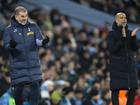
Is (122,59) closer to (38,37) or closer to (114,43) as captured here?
(114,43)

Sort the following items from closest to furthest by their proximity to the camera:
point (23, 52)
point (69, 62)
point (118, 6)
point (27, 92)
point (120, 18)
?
point (23, 52), point (27, 92), point (120, 18), point (69, 62), point (118, 6)

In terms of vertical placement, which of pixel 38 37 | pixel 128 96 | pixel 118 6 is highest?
pixel 38 37

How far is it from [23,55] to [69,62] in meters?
7.75

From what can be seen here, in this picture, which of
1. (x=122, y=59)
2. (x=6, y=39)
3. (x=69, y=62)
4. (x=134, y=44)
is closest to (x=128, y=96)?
(x=122, y=59)

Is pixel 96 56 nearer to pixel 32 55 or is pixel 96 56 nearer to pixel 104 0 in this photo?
pixel 104 0

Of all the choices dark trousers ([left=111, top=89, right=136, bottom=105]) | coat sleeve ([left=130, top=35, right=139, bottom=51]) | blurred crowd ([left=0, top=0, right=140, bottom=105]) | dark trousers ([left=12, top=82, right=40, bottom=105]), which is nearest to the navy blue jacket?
dark trousers ([left=12, top=82, right=40, bottom=105])

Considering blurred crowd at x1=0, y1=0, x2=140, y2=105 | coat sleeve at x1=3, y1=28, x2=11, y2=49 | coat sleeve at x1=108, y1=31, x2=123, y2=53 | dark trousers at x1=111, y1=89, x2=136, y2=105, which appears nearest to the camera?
coat sleeve at x1=3, y1=28, x2=11, y2=49

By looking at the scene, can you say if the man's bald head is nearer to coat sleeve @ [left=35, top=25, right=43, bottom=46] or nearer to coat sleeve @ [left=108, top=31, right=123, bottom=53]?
coat sleeve @ [left=108, top=31, right=123, bottom=53]

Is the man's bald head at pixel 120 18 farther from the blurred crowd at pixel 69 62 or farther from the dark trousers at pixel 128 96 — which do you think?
the blurred crowd at pixel 69 62

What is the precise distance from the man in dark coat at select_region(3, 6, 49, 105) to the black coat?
3.97 feet

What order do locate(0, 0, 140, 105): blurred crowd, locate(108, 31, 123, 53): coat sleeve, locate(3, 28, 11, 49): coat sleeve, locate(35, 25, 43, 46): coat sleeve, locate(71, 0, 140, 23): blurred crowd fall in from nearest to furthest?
locate(3, 28, 11, 49): coat sleeve
locate(35, 25, 43, 46): coat sleeve
locate(108, 31, 123, 53): coat sleeve
locate(0, 0, 140, 105): blurred crowd
locate(71, 0, 140, 23): blurred crowd

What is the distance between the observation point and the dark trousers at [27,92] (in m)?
12.9

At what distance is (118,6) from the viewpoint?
907 inches

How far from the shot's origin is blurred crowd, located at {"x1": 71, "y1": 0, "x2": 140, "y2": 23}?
850 inches
